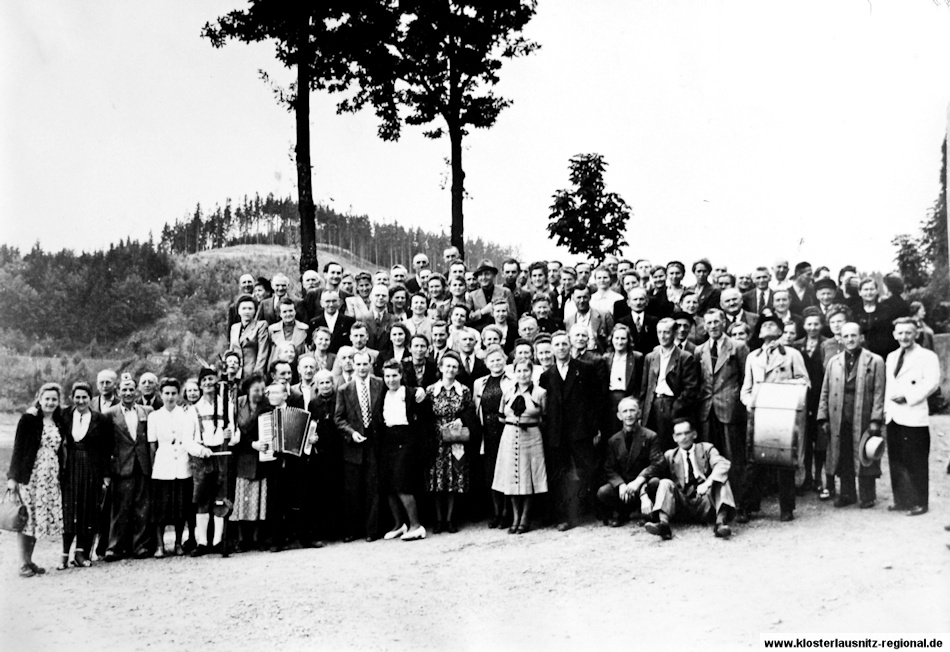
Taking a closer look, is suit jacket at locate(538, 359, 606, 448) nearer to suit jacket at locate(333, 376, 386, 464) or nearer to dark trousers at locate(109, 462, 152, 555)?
suit jacket at locate(333, 376, 386, 464)

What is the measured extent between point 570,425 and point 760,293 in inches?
80.8

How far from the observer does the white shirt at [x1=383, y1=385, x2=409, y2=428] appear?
6312 mm

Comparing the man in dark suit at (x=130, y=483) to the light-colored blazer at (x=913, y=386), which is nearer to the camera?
the light-colored blazer at (x=913, y=386)

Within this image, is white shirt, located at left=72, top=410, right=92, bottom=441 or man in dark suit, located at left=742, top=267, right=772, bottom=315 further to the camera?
man in dark suit, located at left=742, top=267, right=772, bottom=315

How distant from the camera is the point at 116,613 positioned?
5.23 m

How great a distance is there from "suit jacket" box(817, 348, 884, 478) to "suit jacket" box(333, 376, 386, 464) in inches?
135

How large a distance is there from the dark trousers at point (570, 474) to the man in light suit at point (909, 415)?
216cm

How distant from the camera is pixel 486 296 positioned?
7492 mm

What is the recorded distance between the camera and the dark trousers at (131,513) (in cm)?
618

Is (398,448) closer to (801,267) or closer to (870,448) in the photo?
(870,448)

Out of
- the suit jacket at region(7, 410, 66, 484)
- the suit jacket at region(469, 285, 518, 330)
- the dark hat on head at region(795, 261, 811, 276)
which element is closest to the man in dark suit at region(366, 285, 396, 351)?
the suit jacket at region(469, 285, 518, 330)

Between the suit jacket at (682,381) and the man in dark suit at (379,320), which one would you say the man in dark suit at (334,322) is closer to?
the man in dark suit at (379,320)

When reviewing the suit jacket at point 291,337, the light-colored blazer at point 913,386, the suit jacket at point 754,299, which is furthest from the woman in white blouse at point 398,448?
the light-colored blazer at point 913,386

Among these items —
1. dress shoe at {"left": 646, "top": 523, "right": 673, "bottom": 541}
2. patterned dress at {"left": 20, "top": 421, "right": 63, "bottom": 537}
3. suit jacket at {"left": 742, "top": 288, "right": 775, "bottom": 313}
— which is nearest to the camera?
dress shoe at {"left": 646, "top": 523, "right": 673, "bottom": 541}
